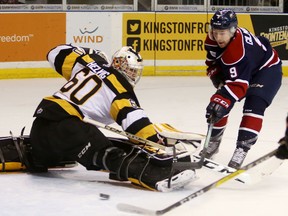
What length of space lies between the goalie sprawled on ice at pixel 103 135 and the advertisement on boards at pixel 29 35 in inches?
173

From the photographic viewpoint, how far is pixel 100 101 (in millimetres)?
3766

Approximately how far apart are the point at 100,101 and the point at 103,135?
178 mm

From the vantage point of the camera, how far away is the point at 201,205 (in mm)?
3400

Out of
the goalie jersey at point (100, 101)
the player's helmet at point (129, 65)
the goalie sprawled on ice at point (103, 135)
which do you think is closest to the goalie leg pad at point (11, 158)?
the goalie sprawled on ice at point (103, 135)

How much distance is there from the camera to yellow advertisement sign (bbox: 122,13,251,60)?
28.5 ft

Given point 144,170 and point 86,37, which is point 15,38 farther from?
point 144,170

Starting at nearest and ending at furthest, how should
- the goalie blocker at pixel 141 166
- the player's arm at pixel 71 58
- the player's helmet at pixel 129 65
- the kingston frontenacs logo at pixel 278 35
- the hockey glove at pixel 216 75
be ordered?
the goalie blocker at pixel 141 166 → the player's helmet at pixel 129 65 → the player's arm at pixel 71 58 → the hockey glove at pixel 216 75 → the kingston frontenacs logo at pixel 278 35

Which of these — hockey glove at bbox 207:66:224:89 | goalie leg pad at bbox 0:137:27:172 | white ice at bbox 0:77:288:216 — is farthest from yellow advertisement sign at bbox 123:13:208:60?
goalie leg pad at bbox 0:137:27:172

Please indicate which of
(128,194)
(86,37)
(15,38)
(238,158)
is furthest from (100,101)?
(86,37)

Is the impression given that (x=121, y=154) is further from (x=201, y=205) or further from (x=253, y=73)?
(x=253, y=73)

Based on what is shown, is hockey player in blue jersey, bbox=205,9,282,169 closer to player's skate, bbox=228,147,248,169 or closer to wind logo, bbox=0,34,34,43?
player's skate, bbox=228,147,248,169

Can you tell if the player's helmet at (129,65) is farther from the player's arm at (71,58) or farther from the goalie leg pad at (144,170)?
the goalie leg pad at (144,170)

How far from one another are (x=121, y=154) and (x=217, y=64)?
100cm

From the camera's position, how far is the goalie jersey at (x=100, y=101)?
361cm
